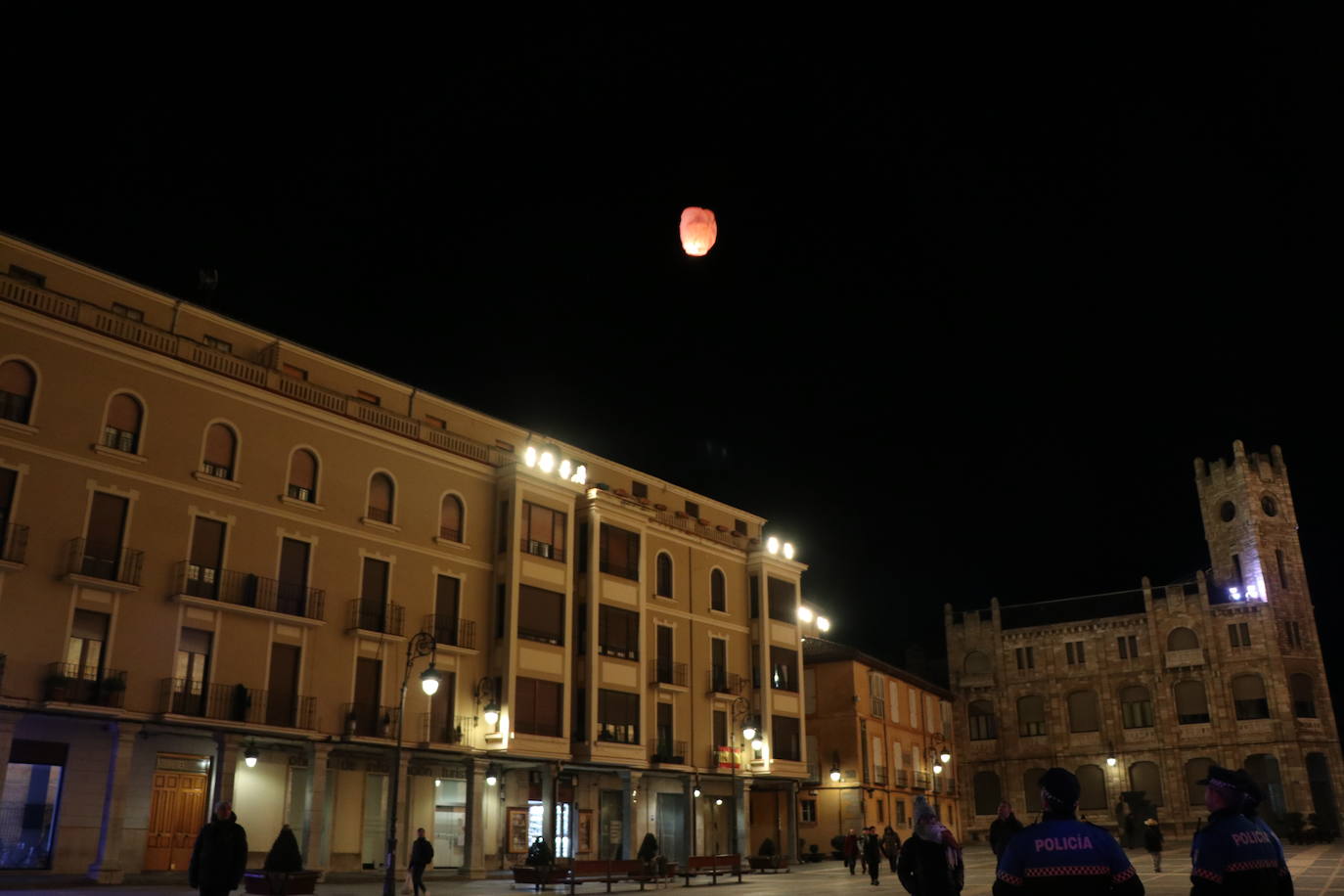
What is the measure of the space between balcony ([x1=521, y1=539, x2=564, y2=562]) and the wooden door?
1228 cm

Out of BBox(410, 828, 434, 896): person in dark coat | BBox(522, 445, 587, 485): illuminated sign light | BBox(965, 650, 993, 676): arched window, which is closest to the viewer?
BBox(410, 828, 434, 896): person in dark coat

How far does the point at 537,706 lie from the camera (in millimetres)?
34906

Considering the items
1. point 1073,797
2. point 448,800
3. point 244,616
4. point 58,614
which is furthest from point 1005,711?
point 1073,797

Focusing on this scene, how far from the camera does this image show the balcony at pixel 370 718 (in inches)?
1187

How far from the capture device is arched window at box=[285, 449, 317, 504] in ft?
100

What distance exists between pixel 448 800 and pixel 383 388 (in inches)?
537

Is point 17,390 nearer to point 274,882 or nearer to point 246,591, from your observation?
point 246,591

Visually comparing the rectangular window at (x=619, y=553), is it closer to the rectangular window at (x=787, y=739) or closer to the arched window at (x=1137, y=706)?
the rectangular window at (x=787, y=739)

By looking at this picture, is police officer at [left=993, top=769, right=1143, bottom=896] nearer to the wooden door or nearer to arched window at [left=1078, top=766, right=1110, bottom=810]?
the wooden door

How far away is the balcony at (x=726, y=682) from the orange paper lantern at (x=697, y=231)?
28.9 m

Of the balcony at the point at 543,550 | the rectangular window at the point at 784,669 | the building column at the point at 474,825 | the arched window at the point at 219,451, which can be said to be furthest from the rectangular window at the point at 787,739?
the arched window at the point at 219,451

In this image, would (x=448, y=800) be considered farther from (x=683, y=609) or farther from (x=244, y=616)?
(x=683, y=609)

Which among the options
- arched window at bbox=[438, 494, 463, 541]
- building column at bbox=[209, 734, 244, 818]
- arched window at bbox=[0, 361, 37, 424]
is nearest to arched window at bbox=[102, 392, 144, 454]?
arched window at bbox=[0, 361, 37, 424]

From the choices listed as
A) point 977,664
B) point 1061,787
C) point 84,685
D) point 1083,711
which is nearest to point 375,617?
point 84,685
